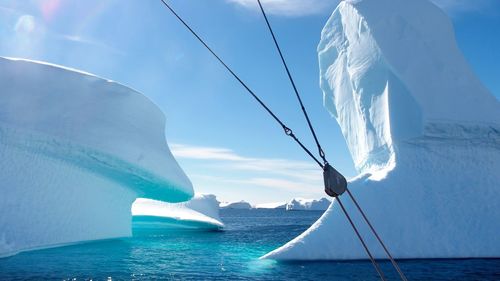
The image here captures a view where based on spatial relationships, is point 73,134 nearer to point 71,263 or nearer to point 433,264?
point 71,263

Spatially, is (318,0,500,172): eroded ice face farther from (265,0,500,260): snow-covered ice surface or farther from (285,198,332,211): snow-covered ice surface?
(285,198,332,211): snow-covered ice surface

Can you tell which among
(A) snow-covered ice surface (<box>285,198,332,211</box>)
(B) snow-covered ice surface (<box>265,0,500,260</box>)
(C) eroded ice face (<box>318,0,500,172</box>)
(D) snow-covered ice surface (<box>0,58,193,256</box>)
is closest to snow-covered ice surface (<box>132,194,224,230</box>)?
(D) snow-covered ice surface (<box>0,58,193,256</box>)

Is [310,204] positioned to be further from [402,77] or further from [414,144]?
[414,144]

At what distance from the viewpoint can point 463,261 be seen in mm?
12648

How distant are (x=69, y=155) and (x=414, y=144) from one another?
528 inches

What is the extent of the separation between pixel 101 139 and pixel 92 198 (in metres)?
2.90

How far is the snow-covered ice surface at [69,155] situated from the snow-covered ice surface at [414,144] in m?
8.85

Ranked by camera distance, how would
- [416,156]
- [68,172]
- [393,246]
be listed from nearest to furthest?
[393,246] < [416,156] < [68,172]

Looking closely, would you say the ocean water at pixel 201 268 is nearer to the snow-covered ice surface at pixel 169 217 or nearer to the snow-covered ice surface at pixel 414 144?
the snow-covered ice surface at pixel 414 144

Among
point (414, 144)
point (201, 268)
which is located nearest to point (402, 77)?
point (414, 144)

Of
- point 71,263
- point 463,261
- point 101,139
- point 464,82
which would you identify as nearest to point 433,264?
point 463,261

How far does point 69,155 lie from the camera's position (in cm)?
1744

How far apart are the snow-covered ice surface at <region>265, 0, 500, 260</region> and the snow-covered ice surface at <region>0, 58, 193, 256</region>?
29.1ft

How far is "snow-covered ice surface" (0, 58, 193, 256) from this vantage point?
15820 millimetres
